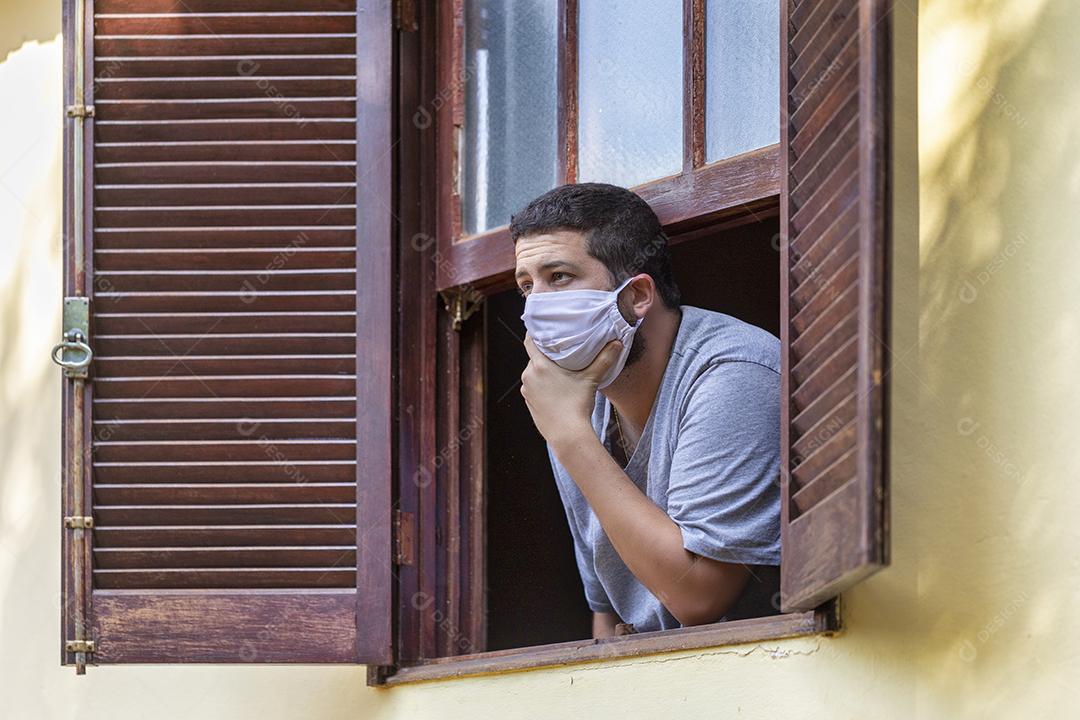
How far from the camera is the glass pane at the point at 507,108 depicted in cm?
419

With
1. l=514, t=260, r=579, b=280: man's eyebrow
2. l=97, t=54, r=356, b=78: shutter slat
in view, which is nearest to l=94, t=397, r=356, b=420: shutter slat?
l=514, t=260, r=579, b=280: man's eyebrow

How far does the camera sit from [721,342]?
3795 millimetres

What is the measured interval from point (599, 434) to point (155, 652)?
1.00 m

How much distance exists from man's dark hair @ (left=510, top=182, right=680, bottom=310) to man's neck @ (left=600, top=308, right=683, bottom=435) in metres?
0.06

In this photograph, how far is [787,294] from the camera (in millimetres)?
3135

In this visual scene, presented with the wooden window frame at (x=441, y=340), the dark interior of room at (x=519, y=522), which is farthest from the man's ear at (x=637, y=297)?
the dark interior of room at (x=519, y=522)

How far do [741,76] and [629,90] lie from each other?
1.02 feet

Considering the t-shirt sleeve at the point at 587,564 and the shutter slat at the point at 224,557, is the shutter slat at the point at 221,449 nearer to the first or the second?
the shutter slat at the point at 224,557

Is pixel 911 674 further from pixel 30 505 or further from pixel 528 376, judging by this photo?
pixel 30 505

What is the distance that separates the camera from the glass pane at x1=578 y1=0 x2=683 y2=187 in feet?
12.8

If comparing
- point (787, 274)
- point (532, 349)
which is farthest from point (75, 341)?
point (787, 274)

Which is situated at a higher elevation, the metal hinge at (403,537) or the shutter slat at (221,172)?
the shutter slat at (221,172)

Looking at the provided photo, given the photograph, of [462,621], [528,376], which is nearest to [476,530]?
[462,621]

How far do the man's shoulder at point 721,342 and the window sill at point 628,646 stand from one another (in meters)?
0.55
